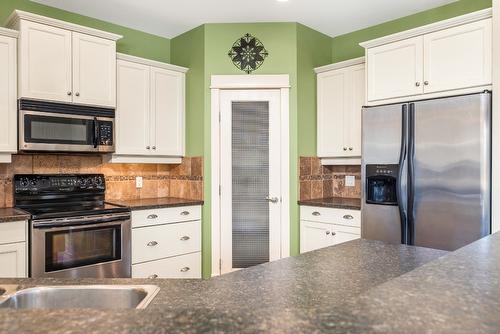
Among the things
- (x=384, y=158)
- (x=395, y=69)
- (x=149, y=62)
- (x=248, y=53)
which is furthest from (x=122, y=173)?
(x=395, y=69)

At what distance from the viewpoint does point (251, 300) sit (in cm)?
103

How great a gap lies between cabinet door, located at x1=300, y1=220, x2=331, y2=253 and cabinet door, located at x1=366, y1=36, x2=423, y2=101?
129 cm

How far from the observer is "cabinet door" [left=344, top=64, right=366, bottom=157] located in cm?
350

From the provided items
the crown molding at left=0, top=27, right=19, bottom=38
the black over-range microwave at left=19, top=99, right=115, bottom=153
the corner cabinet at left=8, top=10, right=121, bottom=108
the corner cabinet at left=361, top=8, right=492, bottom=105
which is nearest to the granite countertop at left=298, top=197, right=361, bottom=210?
the corner cabinet at left=361, top=8, right=492, bottom=105

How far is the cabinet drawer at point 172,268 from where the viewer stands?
317 cm

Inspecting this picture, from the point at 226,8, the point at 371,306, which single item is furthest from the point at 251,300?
the point at 226,8

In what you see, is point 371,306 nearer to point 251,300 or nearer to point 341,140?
point 251,300

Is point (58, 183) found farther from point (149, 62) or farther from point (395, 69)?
point (395, 69)

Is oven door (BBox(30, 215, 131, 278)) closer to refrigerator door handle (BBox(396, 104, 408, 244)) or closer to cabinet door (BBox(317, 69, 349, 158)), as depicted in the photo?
cabinet door (BBox(317, 69, 349, 158))

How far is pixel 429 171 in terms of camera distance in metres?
2.63

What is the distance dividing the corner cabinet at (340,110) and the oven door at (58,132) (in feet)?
7.05

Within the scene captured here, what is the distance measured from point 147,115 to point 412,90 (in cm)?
246

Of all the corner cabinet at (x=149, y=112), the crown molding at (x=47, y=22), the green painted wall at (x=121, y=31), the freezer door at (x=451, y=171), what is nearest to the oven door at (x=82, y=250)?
the corner cabinet at (x=149, y=112)

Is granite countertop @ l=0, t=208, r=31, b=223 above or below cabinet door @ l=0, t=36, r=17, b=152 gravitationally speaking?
below
